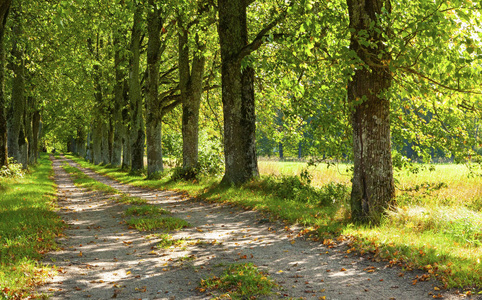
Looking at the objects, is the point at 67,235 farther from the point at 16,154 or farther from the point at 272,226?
the point at 16,154

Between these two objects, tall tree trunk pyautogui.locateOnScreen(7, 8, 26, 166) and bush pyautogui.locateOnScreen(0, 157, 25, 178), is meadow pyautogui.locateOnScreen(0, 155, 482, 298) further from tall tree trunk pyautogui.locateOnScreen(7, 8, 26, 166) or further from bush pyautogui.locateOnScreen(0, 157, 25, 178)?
tall tree trunk pyautogui.locateOnScreen(7, 8, 26, 166)

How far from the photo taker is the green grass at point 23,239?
5.25 meters

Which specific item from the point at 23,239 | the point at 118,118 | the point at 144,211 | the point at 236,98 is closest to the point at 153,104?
the point at 236,98

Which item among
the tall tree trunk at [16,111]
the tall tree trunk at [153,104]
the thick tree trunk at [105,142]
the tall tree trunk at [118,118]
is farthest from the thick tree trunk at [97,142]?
the tall tree trunk at [153,104]

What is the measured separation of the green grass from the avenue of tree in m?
4.32

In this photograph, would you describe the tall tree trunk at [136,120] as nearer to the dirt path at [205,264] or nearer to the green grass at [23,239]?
the green grass at [23,239]

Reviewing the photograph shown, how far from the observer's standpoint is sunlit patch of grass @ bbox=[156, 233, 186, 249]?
25.2ft

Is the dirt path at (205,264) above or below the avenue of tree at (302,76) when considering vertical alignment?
below

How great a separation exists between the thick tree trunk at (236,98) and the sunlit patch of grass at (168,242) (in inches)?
224

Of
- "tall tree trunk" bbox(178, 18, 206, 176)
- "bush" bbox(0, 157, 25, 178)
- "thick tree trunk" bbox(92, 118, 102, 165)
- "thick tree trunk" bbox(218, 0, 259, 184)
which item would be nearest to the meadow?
"thick tree trunk" bbox(218, 0, 259, 184)

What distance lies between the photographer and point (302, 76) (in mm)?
13414

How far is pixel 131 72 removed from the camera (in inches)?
990

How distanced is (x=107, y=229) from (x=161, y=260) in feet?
10.9

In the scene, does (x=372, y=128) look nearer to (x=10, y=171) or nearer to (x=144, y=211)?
(x=144, y=211)
